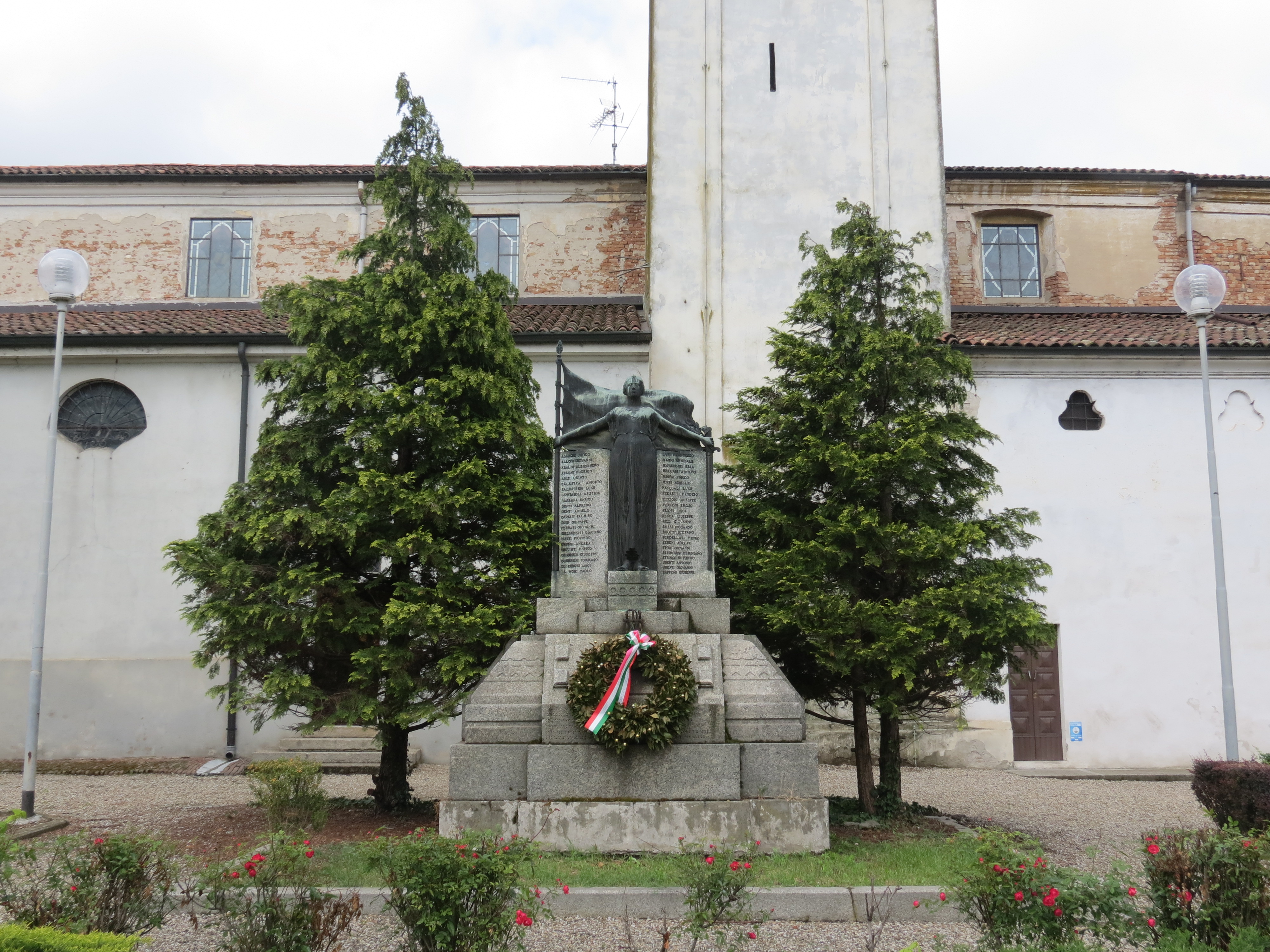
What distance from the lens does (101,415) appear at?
1727 cm

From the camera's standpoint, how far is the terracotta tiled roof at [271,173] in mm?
20344

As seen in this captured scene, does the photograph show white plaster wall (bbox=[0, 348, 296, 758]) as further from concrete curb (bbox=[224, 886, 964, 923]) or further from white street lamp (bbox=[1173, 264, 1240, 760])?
white street lamp (bbox=[1173, 264, 1240, 760])

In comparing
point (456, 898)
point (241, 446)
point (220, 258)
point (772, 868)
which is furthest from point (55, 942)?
point (220, 258)

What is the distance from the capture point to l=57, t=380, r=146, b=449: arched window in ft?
56.2

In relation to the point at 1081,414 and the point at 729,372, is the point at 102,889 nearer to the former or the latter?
the point at 729,372

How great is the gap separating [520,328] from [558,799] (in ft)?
33.7

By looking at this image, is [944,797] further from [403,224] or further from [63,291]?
[63,291]

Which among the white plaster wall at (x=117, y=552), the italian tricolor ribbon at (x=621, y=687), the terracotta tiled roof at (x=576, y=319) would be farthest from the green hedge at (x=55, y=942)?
the terracotta tiled roof at (x=576, y=319)

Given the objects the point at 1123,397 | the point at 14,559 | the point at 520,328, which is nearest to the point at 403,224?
the point at 520,328

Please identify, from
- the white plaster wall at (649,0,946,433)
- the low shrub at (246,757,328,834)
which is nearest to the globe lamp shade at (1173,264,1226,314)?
the white plaster wall at (649,0,946,433)

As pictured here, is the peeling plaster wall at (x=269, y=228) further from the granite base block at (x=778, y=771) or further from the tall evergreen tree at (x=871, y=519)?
the granite base block at (x=778, y=771)

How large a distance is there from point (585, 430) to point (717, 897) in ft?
16.1

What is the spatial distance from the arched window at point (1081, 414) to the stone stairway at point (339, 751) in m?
11.7

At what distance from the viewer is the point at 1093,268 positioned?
2067cm
